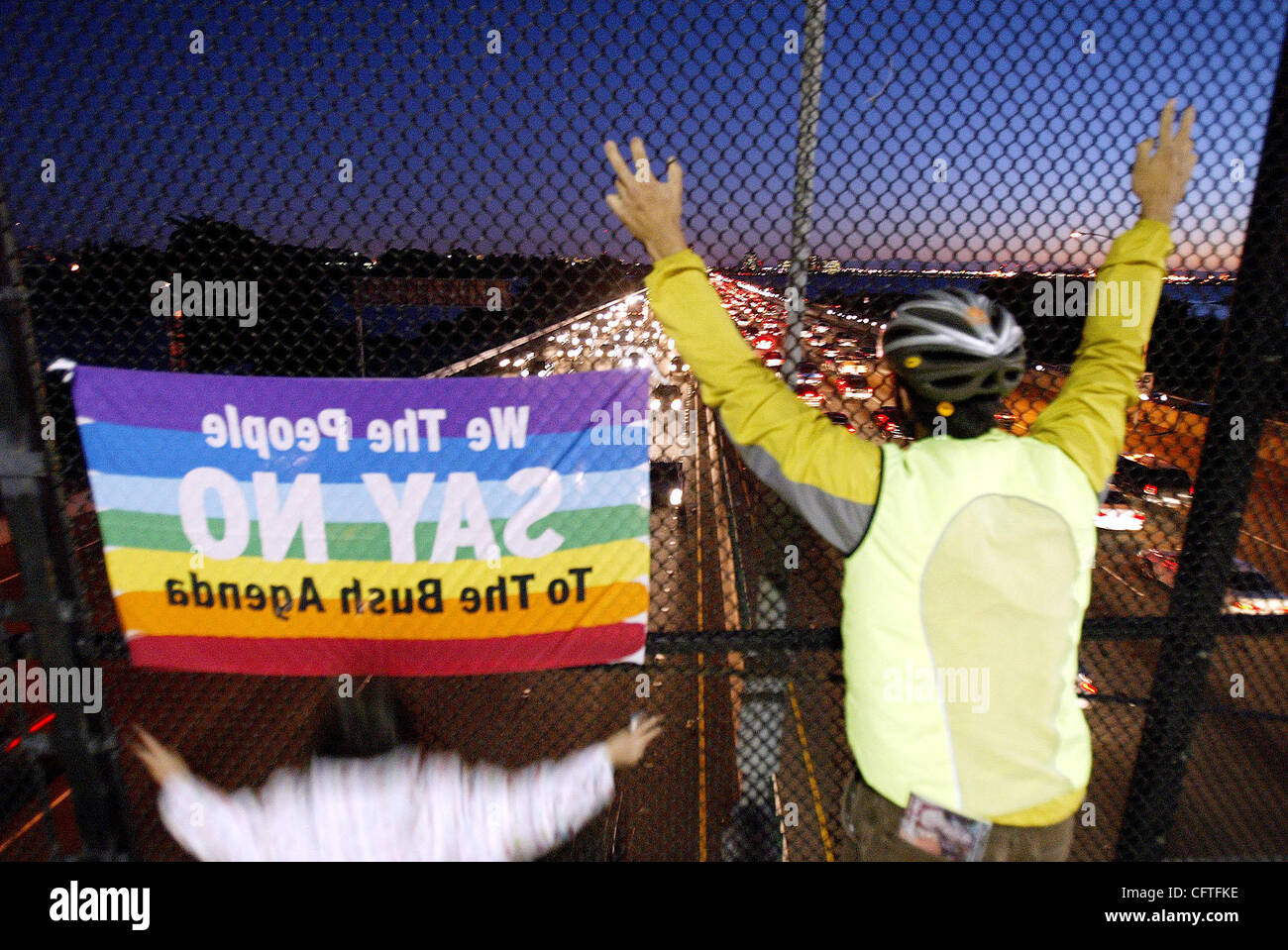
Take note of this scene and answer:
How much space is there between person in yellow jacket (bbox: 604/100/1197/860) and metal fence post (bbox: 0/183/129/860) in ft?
6.38

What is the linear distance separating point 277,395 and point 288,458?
0.20m

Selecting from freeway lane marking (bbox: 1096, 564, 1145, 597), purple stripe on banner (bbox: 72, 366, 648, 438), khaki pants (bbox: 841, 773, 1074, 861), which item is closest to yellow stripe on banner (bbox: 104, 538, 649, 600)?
purple stripe on banner (bbox: 72, 366, 648, 438)

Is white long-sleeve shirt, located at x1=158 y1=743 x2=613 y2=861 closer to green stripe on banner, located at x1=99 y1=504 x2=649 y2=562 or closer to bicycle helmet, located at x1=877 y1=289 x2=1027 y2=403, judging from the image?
green stripe on banner, located at x1=99 y1=504 x2=649 y2=562

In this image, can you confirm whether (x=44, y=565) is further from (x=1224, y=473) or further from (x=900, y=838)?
(x=1224, y=473)

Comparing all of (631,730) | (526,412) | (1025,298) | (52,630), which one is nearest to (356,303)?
(526,412)

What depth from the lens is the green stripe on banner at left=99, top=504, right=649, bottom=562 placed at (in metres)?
2.39

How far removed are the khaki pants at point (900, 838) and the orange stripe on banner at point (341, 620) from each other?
0.93 m

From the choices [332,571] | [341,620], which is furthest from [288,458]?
[341,620]

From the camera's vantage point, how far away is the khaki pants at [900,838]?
1.83 metres

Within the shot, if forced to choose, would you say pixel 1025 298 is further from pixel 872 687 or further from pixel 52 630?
pixel 52 630

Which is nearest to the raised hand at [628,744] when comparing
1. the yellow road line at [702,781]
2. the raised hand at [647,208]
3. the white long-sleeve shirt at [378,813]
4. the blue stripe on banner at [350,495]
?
the white long-sleeve shirt at [378,813]

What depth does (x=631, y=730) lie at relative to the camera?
2.38 meters

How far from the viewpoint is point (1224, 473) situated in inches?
95.7
